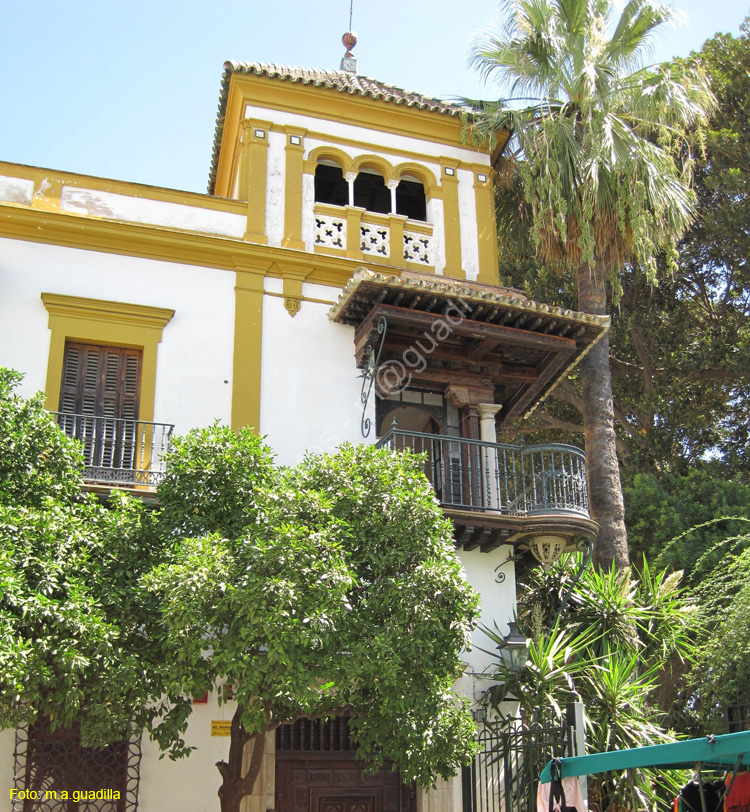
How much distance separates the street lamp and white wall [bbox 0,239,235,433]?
4411mm

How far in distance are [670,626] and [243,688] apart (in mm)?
7305

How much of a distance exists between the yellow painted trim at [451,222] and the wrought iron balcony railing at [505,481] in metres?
2.85

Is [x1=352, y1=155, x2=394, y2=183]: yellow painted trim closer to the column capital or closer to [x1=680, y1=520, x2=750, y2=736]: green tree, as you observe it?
the column capital

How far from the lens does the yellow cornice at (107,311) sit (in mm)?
13297

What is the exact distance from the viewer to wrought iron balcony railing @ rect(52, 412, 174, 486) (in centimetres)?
1245

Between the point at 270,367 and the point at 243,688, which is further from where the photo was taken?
the point at 270,367

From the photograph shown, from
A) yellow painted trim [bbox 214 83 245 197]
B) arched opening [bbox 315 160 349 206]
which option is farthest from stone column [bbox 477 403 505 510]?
yellow painted trim [bbox 214 83 245 197]

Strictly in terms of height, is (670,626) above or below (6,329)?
below

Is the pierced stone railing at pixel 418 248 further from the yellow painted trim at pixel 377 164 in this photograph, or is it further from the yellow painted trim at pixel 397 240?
the yellow painted trim at pixel 377 164

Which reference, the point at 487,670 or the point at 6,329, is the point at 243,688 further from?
the point at 6,329

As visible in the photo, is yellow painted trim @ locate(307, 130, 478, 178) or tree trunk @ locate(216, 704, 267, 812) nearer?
tree trunk @ locate(216, 704, 267, 812)

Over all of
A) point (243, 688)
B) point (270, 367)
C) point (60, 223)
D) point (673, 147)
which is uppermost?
point (673, 147)

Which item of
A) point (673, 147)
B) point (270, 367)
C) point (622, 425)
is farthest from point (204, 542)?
point (622, 425)

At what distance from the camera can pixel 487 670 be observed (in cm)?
1294
